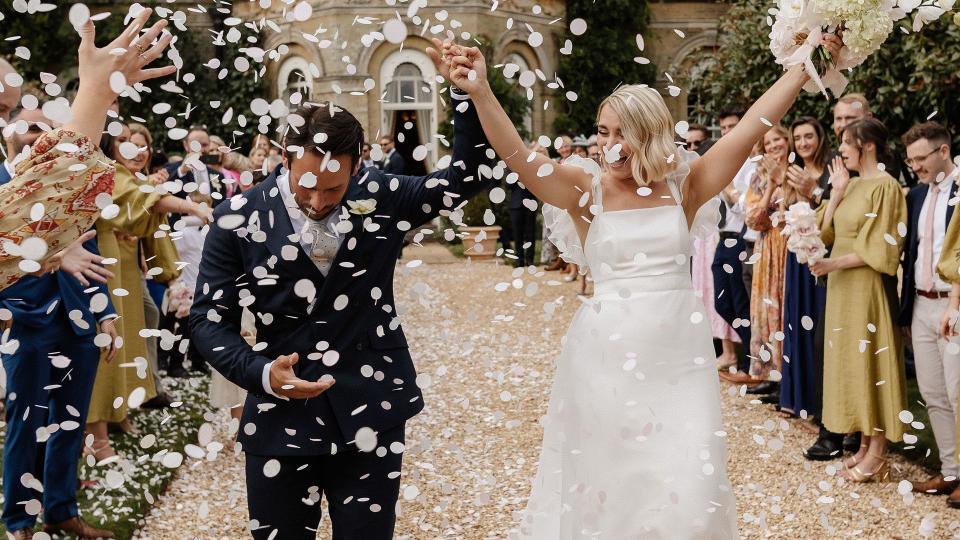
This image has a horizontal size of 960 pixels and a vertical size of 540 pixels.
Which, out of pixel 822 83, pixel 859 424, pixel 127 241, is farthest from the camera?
pixel 127 241

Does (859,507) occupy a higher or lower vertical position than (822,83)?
lower

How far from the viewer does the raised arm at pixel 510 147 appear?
277 centimetres

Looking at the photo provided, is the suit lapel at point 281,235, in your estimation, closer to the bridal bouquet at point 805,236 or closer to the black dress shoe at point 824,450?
the bridal bouquet at point 805,236

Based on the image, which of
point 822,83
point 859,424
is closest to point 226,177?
point 859,424

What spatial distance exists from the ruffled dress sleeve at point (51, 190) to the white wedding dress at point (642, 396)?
1.84 metres

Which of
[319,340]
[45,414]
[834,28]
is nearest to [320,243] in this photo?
[319,340]

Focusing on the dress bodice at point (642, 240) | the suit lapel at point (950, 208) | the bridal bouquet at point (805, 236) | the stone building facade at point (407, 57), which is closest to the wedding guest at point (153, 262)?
the dress bodice at point (642, 240)

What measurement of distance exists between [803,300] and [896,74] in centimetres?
315

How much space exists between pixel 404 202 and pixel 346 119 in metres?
0.35

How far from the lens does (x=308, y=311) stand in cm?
277

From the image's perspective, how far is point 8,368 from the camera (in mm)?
4195

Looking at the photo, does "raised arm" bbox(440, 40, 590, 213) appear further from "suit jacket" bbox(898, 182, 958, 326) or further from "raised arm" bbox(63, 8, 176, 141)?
"suit jacket" bbox(898, 182, 958, 326)

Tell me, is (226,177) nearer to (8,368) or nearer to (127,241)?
(127,241)

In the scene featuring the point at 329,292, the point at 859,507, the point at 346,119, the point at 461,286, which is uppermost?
the point at 346,119
